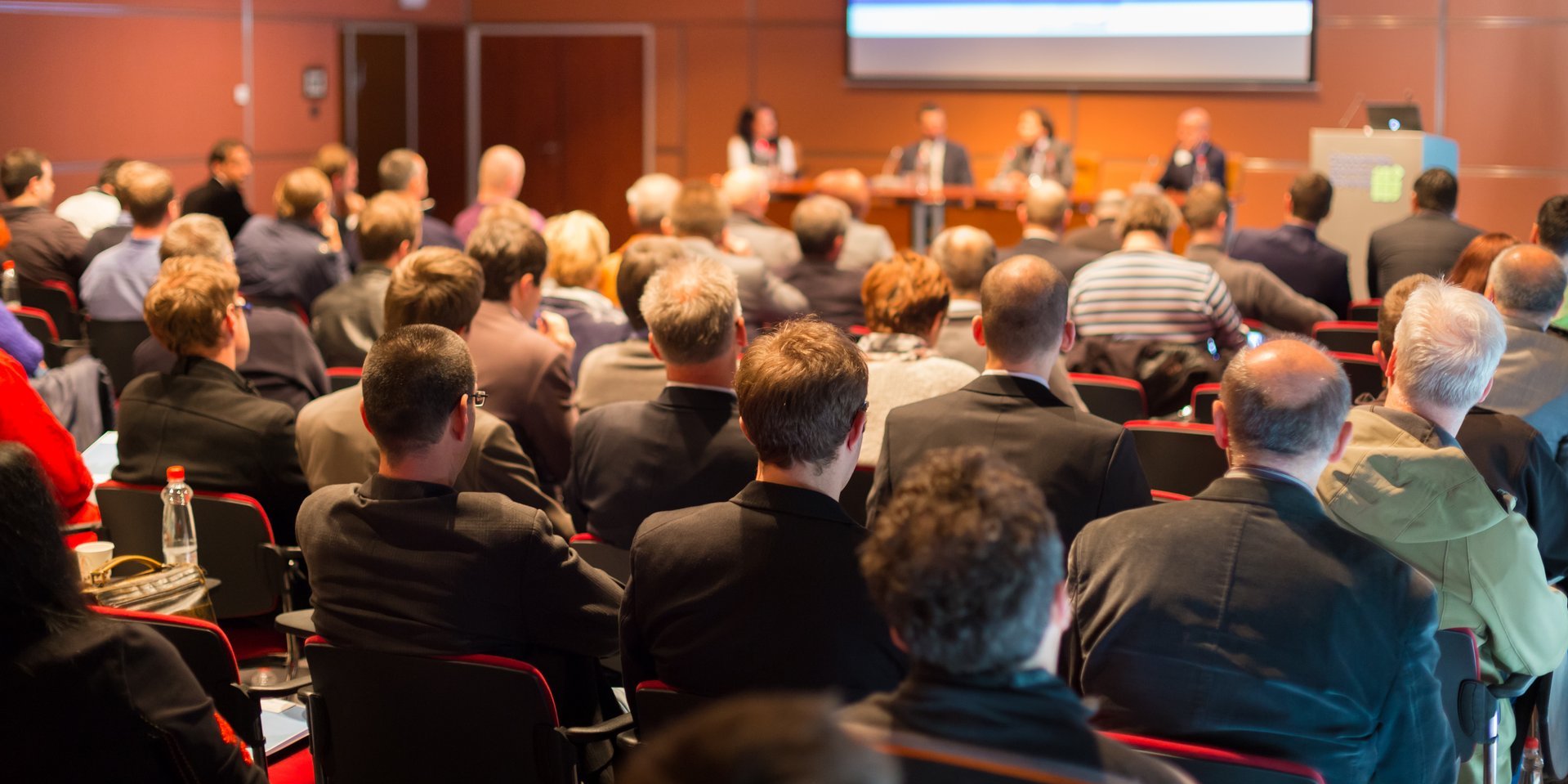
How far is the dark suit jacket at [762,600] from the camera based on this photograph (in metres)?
2.16

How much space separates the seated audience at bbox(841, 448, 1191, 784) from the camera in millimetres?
1415

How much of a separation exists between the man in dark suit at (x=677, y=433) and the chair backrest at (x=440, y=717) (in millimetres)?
896

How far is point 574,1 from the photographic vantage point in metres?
13.1

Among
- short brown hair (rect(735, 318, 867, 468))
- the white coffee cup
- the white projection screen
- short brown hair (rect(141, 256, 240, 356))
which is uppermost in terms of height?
the white projection screen

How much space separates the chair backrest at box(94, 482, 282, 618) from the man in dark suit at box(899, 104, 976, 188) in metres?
8.54

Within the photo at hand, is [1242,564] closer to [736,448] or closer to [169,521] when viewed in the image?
[736,448]

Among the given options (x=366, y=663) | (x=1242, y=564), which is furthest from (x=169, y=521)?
(x=1242, y=564)

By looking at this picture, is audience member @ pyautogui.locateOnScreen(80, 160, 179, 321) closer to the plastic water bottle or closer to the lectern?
the plastic water bottle

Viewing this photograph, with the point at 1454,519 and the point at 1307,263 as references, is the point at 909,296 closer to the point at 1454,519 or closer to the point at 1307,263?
the point at 1454,519

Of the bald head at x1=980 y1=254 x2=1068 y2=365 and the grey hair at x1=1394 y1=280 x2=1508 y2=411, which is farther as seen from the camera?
the bald head at x1=980 y1=254 x2=1068 y2=365

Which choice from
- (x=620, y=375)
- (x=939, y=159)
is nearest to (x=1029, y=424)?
(x=620, y=375)

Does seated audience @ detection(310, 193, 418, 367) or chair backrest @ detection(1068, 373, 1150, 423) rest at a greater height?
seated audience @ detection(310, 193, 418, 367)

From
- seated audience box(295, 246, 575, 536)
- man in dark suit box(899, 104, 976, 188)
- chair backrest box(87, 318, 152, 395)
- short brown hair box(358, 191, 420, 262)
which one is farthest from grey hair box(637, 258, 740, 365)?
man in dark suit box(899, 104, 976, 188)

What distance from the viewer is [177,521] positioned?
10.6 feet
